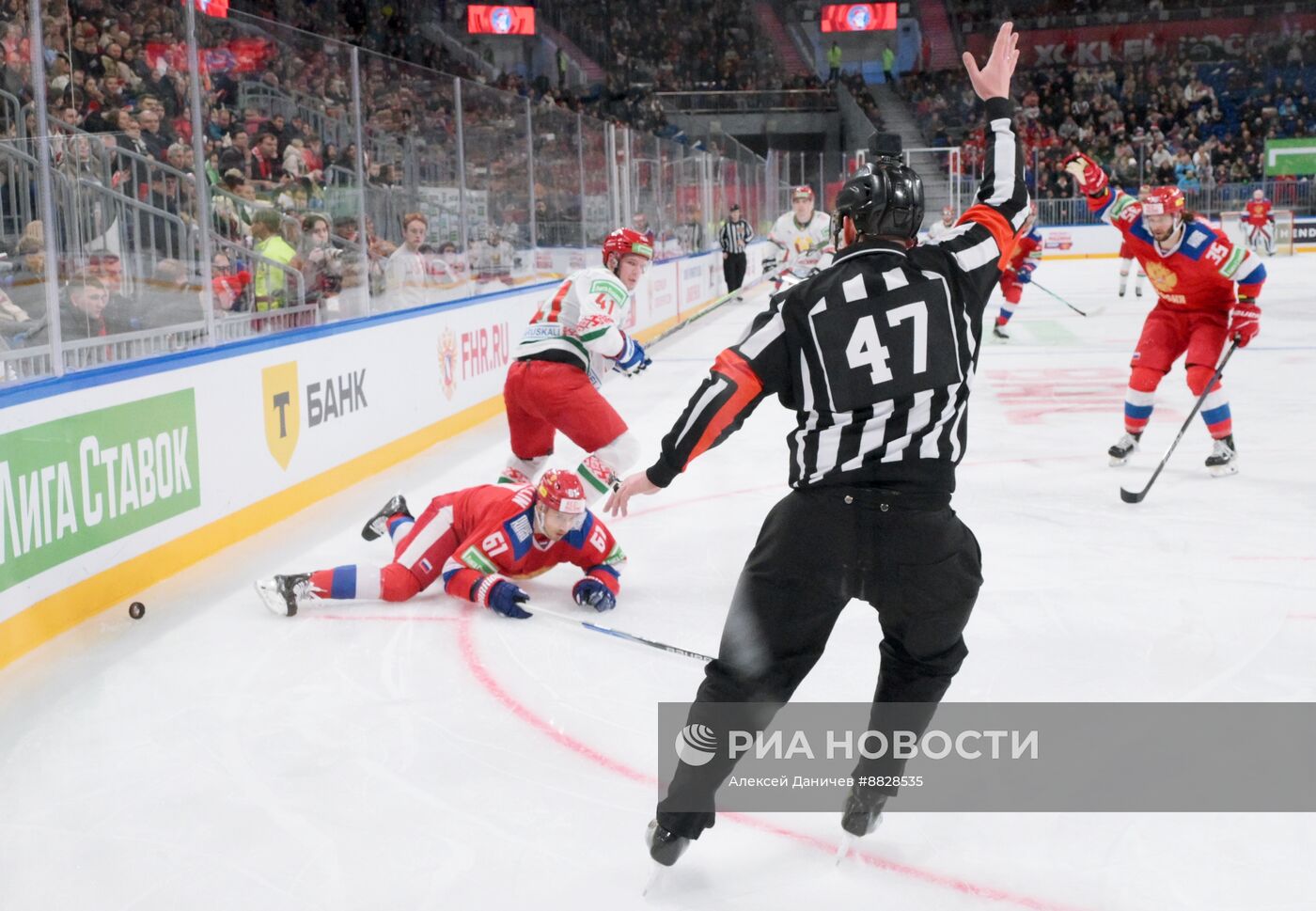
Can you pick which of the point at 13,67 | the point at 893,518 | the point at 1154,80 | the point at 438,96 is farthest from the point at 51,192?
the point at 1154,80

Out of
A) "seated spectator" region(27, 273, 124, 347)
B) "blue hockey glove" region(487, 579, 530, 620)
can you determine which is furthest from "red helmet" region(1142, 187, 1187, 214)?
"seated spectator" region(27, 273, 124, 347)

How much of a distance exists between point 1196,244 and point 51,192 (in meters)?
4.62

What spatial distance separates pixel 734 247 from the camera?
17125 mm

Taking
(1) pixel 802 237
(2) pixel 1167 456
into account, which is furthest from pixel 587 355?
(1) pixel 802 237

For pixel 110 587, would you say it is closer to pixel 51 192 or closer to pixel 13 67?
pixel 51 192

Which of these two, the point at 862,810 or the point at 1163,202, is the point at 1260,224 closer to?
the point at 1163,202

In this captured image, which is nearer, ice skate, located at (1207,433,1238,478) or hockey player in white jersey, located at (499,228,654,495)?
hockey player in white jersey, located at (499,228,654,495)

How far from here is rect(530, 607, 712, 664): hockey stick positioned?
3752 mm

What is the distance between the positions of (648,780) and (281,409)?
3.14m

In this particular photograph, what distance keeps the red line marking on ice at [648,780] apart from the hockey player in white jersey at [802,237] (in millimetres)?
8100

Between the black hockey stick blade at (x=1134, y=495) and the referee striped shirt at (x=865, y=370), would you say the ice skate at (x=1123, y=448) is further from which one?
the referee striped shirt at (x=865, y=370)

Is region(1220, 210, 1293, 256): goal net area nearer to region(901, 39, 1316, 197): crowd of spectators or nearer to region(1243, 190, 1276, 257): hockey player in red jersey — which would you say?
region(1243, 190, 1276, 257): hockey player in red jersey

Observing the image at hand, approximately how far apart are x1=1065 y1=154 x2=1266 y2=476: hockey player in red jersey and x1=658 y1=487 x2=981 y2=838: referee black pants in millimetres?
3857

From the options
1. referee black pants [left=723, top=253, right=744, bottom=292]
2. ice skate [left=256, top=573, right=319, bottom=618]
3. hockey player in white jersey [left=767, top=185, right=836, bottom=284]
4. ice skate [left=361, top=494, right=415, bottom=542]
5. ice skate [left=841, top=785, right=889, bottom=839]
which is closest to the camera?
ice skate [left=841, top=785, right=889, bottom=839]
